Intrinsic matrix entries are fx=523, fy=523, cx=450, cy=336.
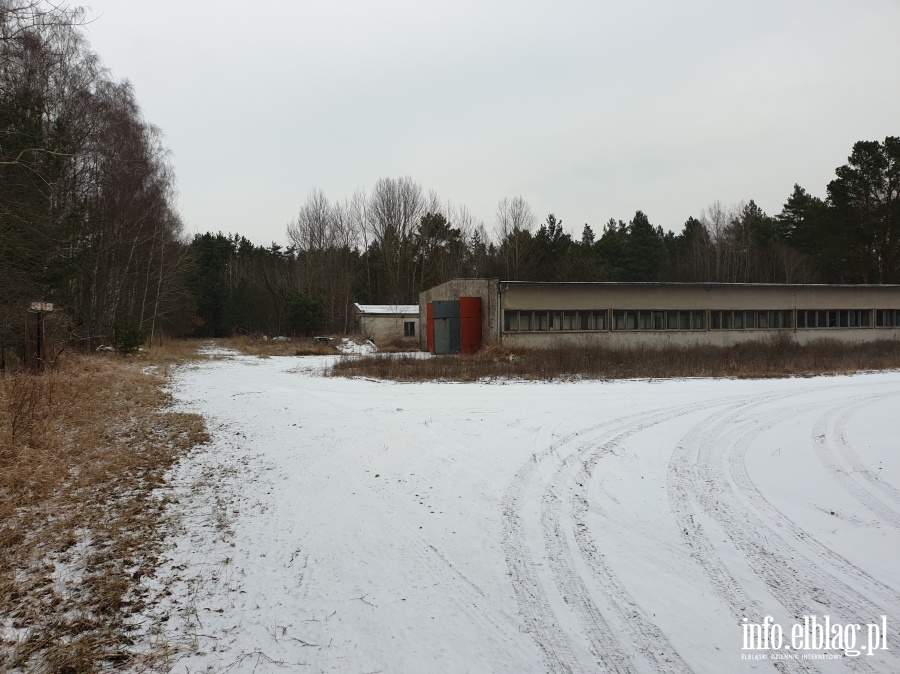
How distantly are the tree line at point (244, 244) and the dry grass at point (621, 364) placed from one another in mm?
11250

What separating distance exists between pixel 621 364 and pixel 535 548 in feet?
59.4

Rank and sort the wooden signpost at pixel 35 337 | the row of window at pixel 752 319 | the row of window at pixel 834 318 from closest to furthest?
1. the wooden signpost at pixel 35 337
2. the row of window at pixel 752 319
3. the row of window at pixel 834 318

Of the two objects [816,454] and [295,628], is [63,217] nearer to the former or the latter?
[295,628]

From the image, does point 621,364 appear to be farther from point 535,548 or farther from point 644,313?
point 535,548

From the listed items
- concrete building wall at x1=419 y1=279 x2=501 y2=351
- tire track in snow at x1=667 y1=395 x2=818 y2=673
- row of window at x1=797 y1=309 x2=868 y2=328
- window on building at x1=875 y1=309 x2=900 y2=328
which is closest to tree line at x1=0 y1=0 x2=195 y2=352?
tire track in snow at x1=667 y1=395 x2=818 y2=673

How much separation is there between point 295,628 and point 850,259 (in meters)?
60.8

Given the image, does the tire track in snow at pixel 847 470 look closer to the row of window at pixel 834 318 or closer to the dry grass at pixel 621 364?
the dry grass at pixel 621 364

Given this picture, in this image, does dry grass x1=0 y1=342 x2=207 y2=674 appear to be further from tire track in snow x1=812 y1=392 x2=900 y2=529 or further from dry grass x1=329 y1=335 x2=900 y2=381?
dry grass x1=329 y1=335 x2=900 y2=381

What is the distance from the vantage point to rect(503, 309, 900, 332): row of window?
28.2 metres

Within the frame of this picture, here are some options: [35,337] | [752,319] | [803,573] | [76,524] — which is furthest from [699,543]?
[752,319]

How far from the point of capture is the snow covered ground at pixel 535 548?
3213mm

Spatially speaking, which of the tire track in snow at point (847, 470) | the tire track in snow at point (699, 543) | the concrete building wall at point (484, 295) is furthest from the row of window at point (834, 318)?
the tire track in snow at point (699, 543)

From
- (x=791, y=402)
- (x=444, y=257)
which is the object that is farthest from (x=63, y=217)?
(x=444, y=257)

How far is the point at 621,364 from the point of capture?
849 inches
